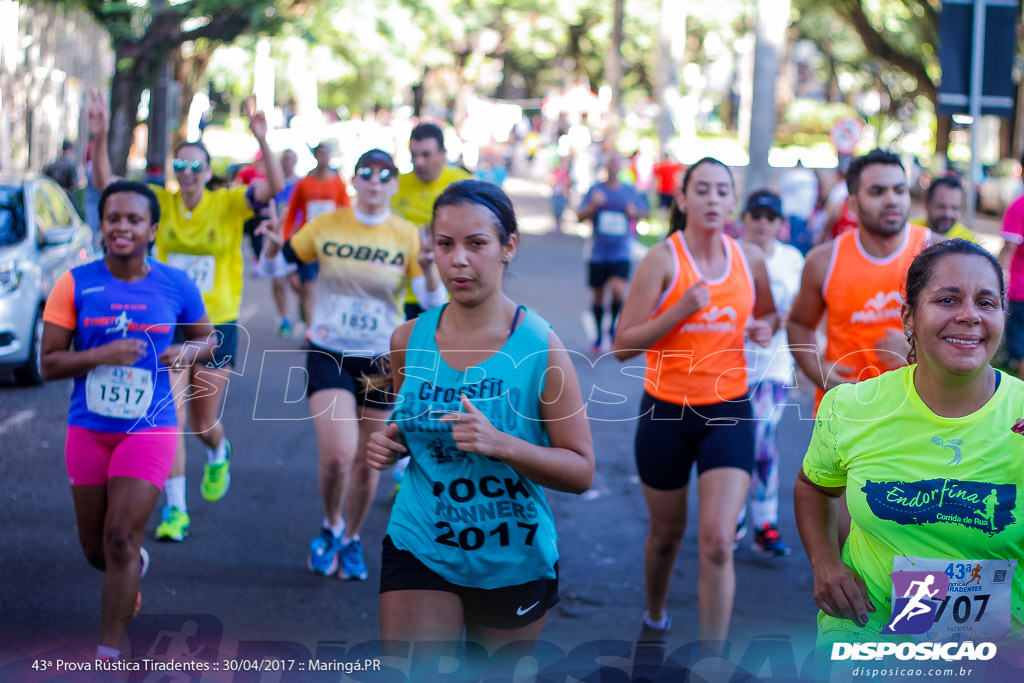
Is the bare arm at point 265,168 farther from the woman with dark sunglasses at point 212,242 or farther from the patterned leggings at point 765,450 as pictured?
→ the patterned leggings at point 765,450

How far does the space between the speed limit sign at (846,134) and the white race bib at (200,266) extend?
39.9ft

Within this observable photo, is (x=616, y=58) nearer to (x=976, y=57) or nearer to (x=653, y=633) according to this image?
(x=976, y=57)

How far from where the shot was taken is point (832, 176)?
17.0 m

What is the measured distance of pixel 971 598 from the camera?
292 centimetres

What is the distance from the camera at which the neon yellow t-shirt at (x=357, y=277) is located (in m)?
6.26

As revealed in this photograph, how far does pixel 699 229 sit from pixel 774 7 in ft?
45.3

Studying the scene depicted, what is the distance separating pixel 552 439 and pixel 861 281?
2.19 m

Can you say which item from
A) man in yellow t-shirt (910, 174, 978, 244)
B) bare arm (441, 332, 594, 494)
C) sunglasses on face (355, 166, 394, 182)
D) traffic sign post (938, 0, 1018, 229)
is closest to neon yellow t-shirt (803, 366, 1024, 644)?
bare arm (441, 332, 594, 494)

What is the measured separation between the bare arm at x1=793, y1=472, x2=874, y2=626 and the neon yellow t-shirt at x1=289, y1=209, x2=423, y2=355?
333 cm

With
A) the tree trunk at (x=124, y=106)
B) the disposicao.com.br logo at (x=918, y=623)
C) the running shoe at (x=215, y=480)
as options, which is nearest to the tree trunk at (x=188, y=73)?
the tree trunk at (x=124, y=106)

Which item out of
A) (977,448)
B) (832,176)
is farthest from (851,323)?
(832,176)

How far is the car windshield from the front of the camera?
1076cm

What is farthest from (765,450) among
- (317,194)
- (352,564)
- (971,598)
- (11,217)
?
(11,217)

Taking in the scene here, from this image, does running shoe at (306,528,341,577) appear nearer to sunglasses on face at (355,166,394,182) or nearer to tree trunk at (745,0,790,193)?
sunglasses on face at (355,166,394,182)
